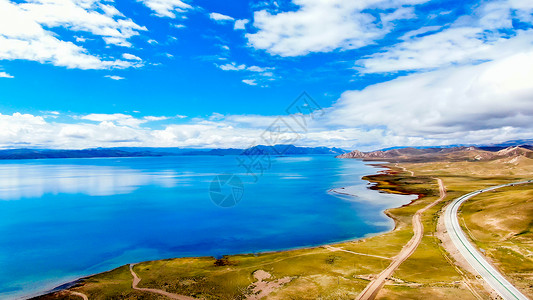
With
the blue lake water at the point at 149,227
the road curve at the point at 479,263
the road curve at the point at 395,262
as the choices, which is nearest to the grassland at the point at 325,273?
the road curve at the point at 395,262

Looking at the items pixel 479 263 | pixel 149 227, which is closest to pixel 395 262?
pixel 479 263

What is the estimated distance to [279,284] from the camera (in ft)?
125

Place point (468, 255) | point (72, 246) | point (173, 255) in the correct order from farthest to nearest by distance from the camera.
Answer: point (72, 246), point (173, 255), point (468, 255)

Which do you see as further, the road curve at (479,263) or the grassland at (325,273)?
the grassland at (325,273)

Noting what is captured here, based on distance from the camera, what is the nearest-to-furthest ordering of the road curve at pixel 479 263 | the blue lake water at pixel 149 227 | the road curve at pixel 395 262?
the road curve at pixel 479 263
the road curve at pixel 395 262
the blue lake water at pixel 149 227

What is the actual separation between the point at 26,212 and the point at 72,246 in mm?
49885

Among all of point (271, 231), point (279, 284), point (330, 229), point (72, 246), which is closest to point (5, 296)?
point (72, 246)

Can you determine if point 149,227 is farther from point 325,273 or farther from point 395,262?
point 395,262

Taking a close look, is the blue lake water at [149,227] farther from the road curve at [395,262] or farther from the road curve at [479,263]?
the road curve at [479,263]

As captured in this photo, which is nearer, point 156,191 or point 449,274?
point 449,274

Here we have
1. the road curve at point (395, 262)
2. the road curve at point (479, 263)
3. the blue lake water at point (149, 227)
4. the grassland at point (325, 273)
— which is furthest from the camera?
the blue lake water at point (149, 227)

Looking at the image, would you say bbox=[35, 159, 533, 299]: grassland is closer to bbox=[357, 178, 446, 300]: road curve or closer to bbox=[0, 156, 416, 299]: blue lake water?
bbox=[357, 178, 446, 300]: road curve

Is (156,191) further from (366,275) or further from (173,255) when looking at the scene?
(366,275)

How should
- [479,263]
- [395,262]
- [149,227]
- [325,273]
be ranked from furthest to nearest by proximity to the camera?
[149,227]
[395,262]
[479,263]
[325,273]
